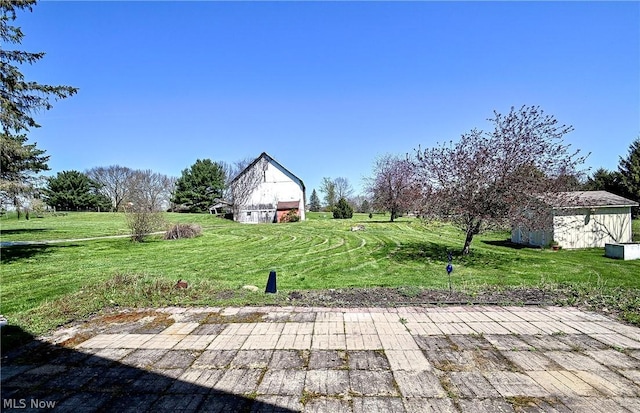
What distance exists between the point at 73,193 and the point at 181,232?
119 feet

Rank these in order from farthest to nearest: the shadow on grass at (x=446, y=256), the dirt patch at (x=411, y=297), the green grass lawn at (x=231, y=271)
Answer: the shadow on grass at (x=446, y=256) → the green grass lawn at (x=231, y=271) → the dirt patch at (x=411, y=297)

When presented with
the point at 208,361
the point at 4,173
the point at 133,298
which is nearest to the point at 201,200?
the point at 4,173

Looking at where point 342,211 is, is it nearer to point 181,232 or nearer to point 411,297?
point 181,232

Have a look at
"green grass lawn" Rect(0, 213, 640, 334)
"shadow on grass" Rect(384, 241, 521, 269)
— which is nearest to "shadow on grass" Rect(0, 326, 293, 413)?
"green grass lawn" Rect(0, 213, 640, 334)

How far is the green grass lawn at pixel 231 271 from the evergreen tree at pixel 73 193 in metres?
35.8

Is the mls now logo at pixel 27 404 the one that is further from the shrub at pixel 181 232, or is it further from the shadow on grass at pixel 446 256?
the shrub at pixel 181 232

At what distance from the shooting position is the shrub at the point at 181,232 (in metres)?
19.2

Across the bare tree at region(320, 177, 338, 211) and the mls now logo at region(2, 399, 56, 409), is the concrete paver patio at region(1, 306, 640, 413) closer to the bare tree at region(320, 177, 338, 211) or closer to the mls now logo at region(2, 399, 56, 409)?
Answer: the mls now logo at region(2, 399, 56, 409)

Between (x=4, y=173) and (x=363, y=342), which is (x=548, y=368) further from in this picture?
(x=4, y=173)

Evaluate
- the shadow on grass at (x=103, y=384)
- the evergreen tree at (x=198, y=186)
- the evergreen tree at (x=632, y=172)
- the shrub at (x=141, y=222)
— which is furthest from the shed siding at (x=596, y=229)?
the evergreen tree at (x=198, y=186)

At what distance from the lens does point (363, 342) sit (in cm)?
395

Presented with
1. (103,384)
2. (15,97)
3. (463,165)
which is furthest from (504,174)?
(15,97)

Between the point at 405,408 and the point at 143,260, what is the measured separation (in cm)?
1179

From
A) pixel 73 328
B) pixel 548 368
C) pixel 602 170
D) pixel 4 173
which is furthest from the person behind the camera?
pixel 602 170
